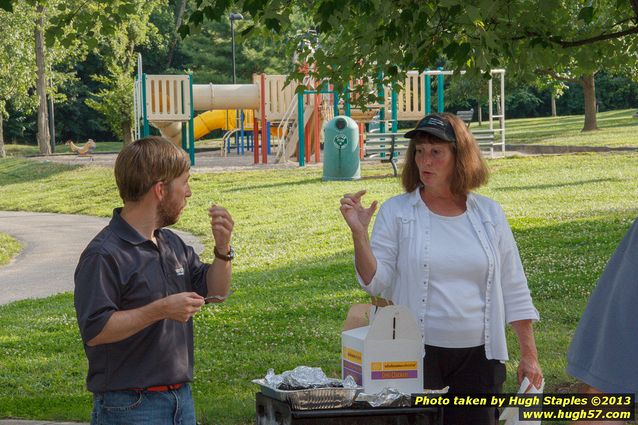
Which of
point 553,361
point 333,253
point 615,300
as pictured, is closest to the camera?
point 615,300

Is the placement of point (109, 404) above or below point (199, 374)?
above

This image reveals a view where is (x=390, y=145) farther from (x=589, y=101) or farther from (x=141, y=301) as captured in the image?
(x=141, y=301)

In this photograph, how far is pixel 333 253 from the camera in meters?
13.6

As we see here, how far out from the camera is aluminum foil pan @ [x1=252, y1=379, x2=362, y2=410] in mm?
3311

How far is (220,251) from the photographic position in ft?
12.5

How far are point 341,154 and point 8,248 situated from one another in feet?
29.6

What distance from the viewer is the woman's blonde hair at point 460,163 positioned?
14.0 feet

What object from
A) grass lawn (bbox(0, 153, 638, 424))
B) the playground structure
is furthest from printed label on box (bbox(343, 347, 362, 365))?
the playground structure

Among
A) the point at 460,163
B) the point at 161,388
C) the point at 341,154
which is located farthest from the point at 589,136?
the point at 161,388

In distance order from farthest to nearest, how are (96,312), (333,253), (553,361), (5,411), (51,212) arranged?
(51,212) → (333,253) → (553,361) → (5,411) → (96,312)

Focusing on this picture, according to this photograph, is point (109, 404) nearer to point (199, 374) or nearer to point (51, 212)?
point (199, 374)

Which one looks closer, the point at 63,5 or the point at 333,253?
the point at 63,5

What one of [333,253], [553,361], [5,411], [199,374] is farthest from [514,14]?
[333,253]

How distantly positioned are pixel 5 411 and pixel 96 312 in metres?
3.92
